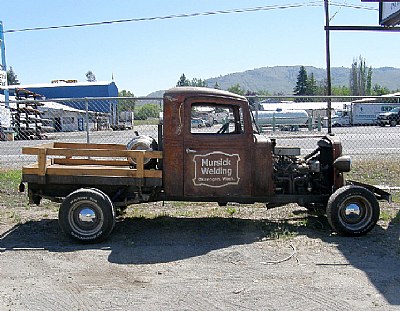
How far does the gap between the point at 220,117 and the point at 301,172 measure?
1.49 metres

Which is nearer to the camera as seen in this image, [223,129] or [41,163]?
[41,163]

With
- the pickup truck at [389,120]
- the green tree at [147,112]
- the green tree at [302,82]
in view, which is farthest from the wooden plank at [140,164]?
the green tree at [302,82]

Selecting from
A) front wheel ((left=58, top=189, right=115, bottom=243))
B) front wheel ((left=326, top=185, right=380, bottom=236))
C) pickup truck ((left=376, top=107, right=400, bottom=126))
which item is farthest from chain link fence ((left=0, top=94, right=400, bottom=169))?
pickup truck ((left=376, top=107, right=400, bottom=126))

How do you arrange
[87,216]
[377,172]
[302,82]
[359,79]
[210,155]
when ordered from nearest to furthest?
1. [87,216]
2. [210,155]
3. [377,172]
4. [302,82]
5. [359,79]

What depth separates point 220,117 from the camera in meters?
7.70

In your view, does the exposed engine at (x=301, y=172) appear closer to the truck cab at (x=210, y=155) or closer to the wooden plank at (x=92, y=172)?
the truck cab at (x=210, y=155)

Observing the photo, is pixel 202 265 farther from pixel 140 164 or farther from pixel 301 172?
pixel 301 172

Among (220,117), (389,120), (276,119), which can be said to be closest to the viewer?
(220,117)

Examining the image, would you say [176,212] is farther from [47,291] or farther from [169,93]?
[47,291]

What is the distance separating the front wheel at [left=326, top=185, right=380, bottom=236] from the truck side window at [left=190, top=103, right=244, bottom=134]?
167 cm

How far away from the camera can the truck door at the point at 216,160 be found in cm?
702

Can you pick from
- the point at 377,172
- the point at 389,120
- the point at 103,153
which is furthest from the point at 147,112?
the point at 389,120

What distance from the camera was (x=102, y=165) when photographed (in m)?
8.17

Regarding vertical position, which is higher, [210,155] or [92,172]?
[210,155]
